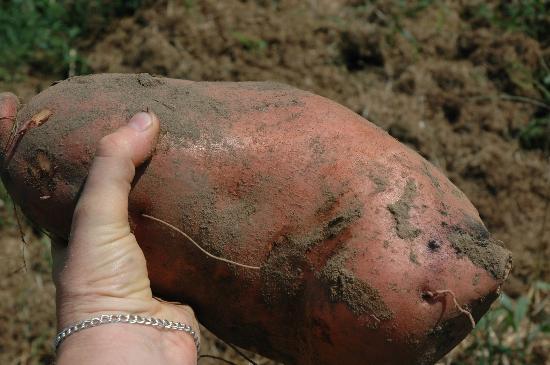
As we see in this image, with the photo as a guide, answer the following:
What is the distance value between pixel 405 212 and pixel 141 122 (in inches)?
26.1

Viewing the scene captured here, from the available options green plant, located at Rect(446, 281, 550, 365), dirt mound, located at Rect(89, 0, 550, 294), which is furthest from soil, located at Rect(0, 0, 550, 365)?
green plant, located at Rect(446, 281, 550, 365)

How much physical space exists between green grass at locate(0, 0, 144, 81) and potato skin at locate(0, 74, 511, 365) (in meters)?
1.67

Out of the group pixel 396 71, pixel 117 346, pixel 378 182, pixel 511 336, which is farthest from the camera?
pixel 396 71

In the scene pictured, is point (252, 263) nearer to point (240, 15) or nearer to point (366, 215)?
point (366, 215)

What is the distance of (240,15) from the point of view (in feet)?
10.9

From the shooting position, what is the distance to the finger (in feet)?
4.89

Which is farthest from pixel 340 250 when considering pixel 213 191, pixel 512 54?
pixel 512 54

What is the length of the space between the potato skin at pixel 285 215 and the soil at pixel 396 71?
1.28 m

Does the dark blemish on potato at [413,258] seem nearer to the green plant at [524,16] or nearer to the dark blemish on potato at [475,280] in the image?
the dark blemish on potato at [475,280]

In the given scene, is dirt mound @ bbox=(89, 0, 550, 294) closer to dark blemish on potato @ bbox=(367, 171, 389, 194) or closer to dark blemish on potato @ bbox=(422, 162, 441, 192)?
dark blemish on potato @ bbox=(422, 162, 441, 192)

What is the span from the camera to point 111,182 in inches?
59.4

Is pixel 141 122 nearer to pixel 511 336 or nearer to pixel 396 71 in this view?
pixel 511 336

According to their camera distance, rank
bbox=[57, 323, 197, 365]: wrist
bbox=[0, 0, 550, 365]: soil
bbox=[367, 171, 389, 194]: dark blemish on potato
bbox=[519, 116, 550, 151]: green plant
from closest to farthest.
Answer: bbox=[57, 323, 197, 365]: wrist < bbox=[367, 171, 389, 194]: dark blemish on potato < bbox=[0, 0, 550, 365]: soil < bbox=[519, 116, 550, 151]: green plant

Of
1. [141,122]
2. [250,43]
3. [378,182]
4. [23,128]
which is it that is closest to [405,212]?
[378,182]
